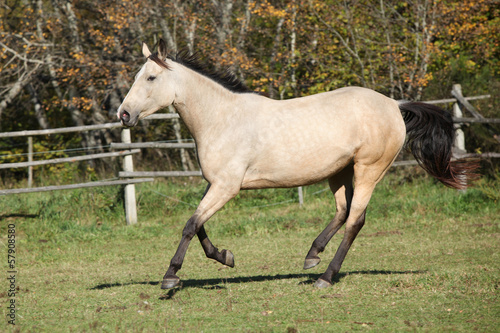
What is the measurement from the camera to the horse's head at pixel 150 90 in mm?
4922

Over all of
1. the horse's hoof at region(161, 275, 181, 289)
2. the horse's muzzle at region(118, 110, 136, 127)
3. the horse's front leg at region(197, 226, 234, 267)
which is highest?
the horse's muzzle at region(118, 110, 136, 127)

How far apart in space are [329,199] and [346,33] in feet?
13.6

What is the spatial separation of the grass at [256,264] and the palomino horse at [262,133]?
18.7 inches

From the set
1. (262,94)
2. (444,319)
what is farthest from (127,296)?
(444,319)

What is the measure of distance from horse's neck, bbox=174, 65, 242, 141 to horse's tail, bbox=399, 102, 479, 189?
6.27 feet

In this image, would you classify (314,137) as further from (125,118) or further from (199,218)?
(125,118)

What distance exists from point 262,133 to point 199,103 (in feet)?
2.14

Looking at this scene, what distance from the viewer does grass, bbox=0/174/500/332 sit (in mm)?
4215

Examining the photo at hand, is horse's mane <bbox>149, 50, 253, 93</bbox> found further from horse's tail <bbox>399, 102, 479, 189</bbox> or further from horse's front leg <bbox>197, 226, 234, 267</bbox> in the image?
horse's tail <bbox>399, 102, 479, 189</bbox>

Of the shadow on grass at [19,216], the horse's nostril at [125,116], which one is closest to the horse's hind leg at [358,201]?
the horse's nostril at [125,116]

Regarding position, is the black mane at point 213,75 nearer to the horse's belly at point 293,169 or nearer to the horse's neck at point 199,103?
the horse's neck at point 199,103

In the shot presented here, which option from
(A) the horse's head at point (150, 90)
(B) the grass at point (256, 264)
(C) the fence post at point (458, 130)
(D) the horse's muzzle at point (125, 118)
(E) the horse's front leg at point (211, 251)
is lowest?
(B) the grass at point (256, 264)

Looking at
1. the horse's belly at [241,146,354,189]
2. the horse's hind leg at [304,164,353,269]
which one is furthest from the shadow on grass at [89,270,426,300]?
the horse's belly at [241,146,354,189]

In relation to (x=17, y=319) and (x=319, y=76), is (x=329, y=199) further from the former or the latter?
(x=17, y=319)
